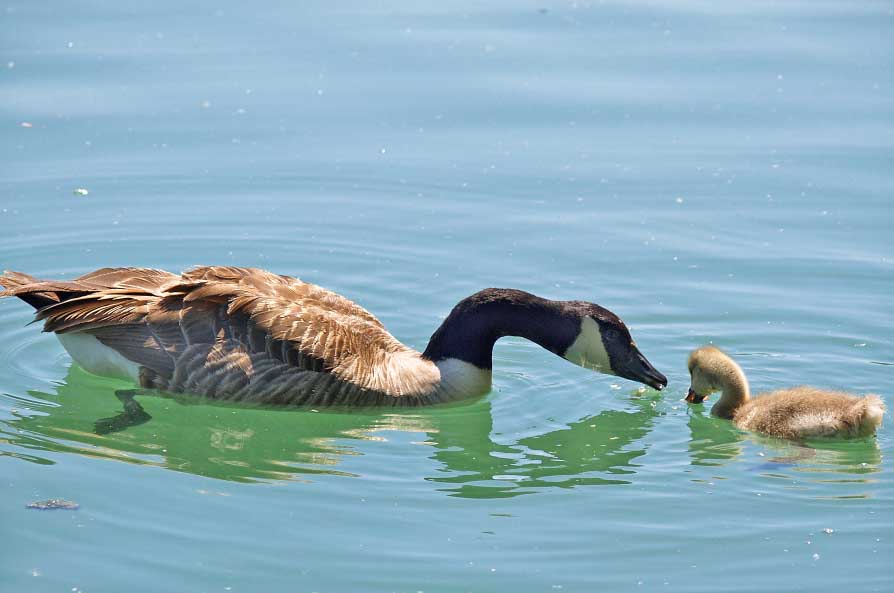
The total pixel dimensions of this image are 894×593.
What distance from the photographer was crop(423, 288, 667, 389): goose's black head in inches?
471

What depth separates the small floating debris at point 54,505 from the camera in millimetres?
9625

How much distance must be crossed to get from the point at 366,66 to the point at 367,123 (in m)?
1.35

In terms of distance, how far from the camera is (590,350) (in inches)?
473

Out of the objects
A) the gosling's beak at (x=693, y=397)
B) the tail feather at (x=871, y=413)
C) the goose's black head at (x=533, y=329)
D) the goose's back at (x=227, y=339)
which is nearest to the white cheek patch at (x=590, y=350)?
the goose's black head at (x=533, y=329)

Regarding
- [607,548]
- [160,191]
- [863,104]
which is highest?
[863,104]

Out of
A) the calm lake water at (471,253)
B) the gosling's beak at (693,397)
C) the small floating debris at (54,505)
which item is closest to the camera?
the calm lake water at (471,253)

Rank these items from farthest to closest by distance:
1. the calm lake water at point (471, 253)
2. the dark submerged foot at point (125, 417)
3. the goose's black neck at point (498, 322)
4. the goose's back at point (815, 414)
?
the goose's black neck at point (498, 322)
the dark submerged foot at point (125, 417)
the goose's back at point (815, 414)
the calm lake water at point (471, 253)

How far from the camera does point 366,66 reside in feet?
58.6

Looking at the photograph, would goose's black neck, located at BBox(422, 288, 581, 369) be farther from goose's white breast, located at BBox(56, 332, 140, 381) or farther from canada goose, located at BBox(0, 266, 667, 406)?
goose's white breast, located at BBox(56, 332, 140, 381)

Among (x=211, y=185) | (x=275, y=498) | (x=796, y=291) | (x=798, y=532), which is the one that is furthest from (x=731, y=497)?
(x=211, y=185)

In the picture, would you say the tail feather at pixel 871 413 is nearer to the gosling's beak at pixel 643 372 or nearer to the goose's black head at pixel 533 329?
the gosling's beak at pixel 643 372

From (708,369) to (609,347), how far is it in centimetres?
86

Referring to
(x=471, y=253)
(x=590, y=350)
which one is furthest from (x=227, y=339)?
(x=471, y=253)

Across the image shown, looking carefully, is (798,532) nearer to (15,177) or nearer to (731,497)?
(731,497)
